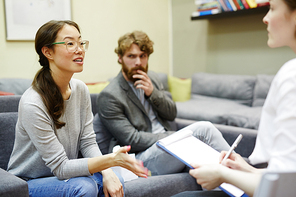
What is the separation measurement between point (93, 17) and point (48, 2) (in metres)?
0.57

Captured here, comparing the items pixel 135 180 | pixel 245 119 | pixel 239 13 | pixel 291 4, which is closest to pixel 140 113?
pixel 135 180

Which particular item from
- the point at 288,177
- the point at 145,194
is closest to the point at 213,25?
the point at 145,194

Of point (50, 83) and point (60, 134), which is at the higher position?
point (50, 83)

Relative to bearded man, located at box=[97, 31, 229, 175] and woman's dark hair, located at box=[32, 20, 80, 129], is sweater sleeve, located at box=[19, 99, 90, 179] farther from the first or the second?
bearded man, located at box=[97, 31, 229, 175]

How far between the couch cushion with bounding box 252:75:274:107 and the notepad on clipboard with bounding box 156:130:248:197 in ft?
6.35

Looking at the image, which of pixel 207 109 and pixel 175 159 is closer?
pixel 175 159

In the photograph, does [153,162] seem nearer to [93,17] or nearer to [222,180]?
[222,180]

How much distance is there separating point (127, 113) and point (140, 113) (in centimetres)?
10

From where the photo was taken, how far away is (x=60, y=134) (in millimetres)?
1403

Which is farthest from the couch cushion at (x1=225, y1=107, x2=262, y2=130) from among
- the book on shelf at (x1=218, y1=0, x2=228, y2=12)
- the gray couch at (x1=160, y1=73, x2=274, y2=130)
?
the book on shelf at (x1=218, y1=0, x2=228, y2=12)

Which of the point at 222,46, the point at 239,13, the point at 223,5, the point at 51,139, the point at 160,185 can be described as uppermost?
the point at 223,5

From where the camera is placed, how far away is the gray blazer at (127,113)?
1.86 meters

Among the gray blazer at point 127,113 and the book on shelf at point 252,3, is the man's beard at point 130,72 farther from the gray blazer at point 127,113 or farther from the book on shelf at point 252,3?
the book on shelf at point 252,3

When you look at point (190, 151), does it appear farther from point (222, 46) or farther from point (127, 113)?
point (222, 46)
